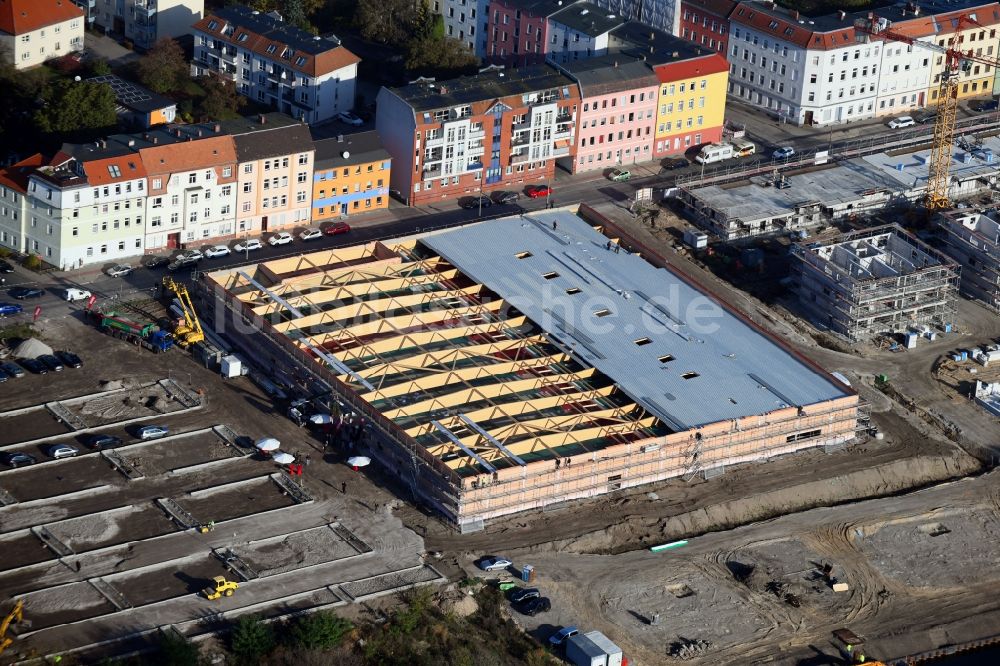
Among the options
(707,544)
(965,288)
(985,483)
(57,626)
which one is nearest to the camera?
(57,626)

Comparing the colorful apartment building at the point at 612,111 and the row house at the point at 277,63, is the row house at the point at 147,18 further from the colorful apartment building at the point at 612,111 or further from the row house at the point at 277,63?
the colorful apartment building at the point at 612,111

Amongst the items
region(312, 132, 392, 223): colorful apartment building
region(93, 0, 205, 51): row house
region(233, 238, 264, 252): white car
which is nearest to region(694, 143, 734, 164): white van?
region(312, 132, 392, 223): colorful apartment building

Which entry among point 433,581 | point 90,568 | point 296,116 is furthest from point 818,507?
point 296,116

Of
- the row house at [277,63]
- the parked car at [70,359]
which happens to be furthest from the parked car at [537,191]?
the parked car at [70,359]

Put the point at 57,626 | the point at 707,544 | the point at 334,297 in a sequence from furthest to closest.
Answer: the point at 334,297
the point at 707,544
the point at 57,626

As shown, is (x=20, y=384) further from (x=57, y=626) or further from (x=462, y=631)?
(x=462, y=631)

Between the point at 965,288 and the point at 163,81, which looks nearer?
the point at 965,288

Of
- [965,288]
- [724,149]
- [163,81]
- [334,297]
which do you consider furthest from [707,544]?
[163,81]

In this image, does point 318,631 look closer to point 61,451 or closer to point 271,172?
point 61,451
